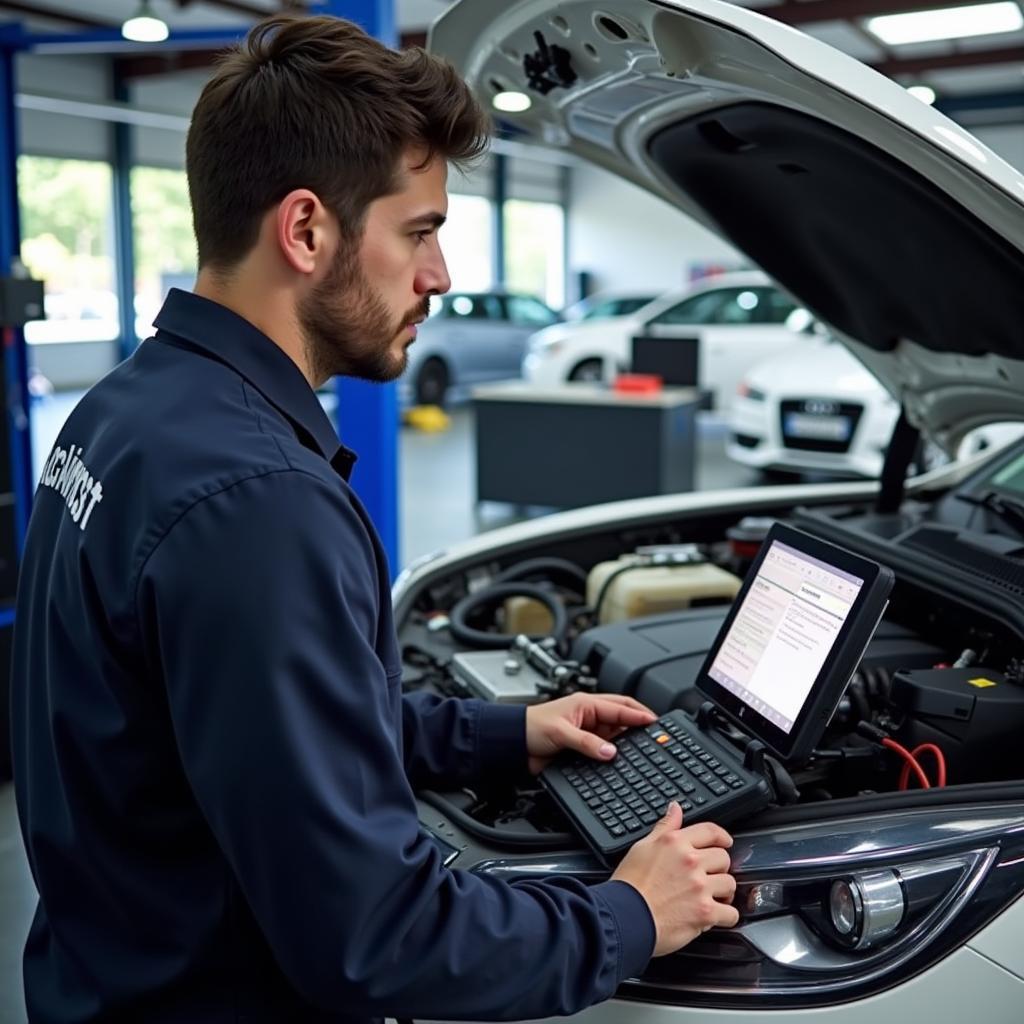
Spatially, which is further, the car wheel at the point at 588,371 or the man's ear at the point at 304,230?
the car wheel at the point at 588,371

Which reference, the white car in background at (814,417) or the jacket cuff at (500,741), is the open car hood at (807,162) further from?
the white car in background at (814,417)

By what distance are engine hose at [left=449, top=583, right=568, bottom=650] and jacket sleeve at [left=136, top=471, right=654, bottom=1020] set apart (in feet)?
3.93

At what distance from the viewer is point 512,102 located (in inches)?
86.4

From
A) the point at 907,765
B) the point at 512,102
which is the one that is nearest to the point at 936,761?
the point at 907,765

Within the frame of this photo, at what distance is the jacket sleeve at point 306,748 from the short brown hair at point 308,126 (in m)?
0.30

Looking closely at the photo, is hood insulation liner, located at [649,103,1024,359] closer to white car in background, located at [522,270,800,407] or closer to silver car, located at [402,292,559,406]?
white car in background, located at [522,270,800,407]

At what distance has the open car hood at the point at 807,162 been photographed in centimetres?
143

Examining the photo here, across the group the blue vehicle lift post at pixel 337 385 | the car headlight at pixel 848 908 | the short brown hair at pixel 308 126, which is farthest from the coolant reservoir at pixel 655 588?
the blue vehicle lift post at pixel 337 385

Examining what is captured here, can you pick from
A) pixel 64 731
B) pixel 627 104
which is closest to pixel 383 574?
pixel 64 731

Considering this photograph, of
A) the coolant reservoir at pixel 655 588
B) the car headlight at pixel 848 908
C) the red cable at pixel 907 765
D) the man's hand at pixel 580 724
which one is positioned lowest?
the car headlight at pixel 848 908

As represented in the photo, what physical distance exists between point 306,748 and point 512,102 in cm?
155

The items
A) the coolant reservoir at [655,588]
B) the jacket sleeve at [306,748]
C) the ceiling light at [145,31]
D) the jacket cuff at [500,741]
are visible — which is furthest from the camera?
the ceiling light at [145,31]

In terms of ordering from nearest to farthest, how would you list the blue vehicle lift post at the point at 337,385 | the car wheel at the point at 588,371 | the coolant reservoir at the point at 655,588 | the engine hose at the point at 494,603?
1. the engine hose at the point at 494,603
2. the coolant reservoir at the point at 655,588
3. the blue vehicle lift post at the point at 337,385
4. the car wheel at the point at 588,371

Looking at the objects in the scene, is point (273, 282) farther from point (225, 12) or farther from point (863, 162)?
point (225, 12)
